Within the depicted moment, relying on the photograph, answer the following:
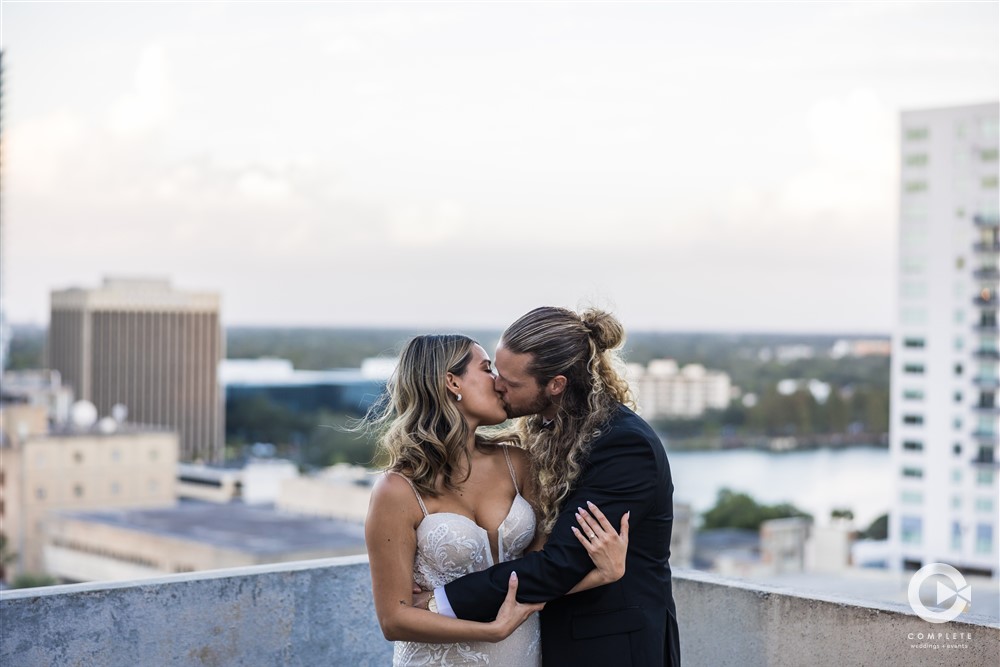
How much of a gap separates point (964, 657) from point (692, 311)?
8689 centimetres

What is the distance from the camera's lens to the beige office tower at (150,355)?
3949 inches

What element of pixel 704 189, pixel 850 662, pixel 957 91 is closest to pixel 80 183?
pixel 704 189

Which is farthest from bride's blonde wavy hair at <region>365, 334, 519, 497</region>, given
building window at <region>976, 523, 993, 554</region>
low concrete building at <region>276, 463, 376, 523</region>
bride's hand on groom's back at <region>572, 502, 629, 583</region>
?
low concrete building at <region>276, 463, 376, 523</region>

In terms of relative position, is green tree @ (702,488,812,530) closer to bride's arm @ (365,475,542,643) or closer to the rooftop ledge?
the rooftop ledge

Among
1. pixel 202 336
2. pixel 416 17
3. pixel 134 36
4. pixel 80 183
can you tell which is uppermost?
pixel 134 36

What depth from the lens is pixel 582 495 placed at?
269 centimetres

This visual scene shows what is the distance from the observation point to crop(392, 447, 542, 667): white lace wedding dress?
2.76 meters

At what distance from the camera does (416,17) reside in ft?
192

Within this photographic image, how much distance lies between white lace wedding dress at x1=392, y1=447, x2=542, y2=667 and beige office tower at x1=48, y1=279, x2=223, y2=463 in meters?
101

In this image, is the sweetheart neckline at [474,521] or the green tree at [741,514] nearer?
the sweetheart neckline at [474,521]

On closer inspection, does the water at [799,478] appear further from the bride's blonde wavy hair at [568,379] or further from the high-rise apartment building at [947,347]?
the bride's blonde wavy hair at [568,379]

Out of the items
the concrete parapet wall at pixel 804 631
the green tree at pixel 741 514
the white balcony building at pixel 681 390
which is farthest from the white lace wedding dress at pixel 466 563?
the white balcony building at pixel 681 390

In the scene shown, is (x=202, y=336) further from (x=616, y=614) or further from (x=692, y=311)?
(x=616, y=614)

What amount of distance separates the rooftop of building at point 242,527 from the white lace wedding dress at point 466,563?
133 feet
